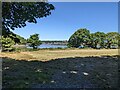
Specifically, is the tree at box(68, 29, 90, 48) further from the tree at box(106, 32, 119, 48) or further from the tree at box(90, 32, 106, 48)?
the tree at box(106, 32, 119, 48)

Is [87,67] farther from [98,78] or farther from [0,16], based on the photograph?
[0,16]

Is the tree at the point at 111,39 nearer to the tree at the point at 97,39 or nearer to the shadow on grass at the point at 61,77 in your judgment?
the tree at the point at 97,39

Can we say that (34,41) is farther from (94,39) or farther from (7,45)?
(7,45)

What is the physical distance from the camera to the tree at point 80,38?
67.8m

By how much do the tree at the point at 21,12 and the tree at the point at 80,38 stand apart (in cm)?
5445

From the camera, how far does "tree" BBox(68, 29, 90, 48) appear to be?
222 ft

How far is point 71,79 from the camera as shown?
426 inches

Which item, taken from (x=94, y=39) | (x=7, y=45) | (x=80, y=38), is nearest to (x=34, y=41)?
(x=94, y=39)

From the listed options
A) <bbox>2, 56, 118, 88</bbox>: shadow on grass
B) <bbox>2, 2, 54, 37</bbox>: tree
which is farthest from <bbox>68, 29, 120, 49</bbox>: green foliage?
<bbox>2, 2, 54, 37</bbox>: tree

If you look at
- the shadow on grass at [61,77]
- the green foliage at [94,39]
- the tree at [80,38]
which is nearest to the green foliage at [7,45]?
the shadow on grass at [61,77]

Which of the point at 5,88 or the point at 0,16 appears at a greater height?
the point at 0,16

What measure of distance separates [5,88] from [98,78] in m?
3.89

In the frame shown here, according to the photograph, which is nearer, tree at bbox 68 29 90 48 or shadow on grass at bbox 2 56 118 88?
shadow on grass at bbox 2 56 118 88

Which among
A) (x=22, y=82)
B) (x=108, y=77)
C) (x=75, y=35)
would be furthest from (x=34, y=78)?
(x=75, y=35)
